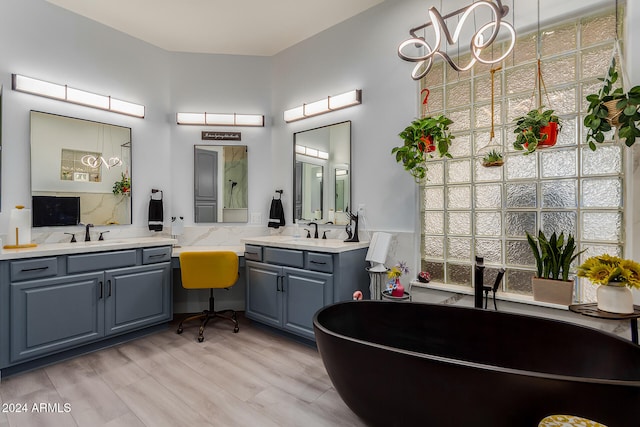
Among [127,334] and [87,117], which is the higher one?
[87,117]

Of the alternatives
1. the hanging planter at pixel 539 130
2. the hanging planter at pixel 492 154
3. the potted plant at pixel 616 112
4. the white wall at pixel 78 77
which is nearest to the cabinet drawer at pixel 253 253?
the white wall at pixel 78 77

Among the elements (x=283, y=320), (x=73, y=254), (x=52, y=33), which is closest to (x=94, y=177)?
(x=73, y=254)

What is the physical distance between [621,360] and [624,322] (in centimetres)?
65

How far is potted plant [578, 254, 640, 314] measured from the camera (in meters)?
1.58

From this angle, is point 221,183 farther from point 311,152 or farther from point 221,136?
point 311,152

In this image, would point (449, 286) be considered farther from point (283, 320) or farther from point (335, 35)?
point (335, 35)

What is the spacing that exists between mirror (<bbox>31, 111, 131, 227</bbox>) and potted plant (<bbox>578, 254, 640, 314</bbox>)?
390 cm

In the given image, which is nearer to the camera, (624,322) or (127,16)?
(624,322)

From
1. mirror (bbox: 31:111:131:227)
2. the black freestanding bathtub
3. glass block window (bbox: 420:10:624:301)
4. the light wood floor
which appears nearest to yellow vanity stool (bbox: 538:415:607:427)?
the black freestanding bathtub

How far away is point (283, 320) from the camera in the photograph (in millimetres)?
2982

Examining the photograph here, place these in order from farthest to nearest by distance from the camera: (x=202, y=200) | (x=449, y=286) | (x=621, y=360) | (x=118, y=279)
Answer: (x=202, y=200) → (x=118, y=279) → (x=449, y=286) → (x=621, y=360)

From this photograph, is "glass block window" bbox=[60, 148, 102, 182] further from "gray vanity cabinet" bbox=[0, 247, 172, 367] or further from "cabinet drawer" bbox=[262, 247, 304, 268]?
"cabinet drawer" bbox=[262, 247, 304, 268]

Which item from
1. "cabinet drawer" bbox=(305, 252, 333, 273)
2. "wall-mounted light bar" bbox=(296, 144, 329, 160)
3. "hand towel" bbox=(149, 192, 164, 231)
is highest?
"wall-mounted light bar" bbox=(296, 144, 329, 160)

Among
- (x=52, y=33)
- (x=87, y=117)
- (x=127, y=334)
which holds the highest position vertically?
(x=52, y=33)
